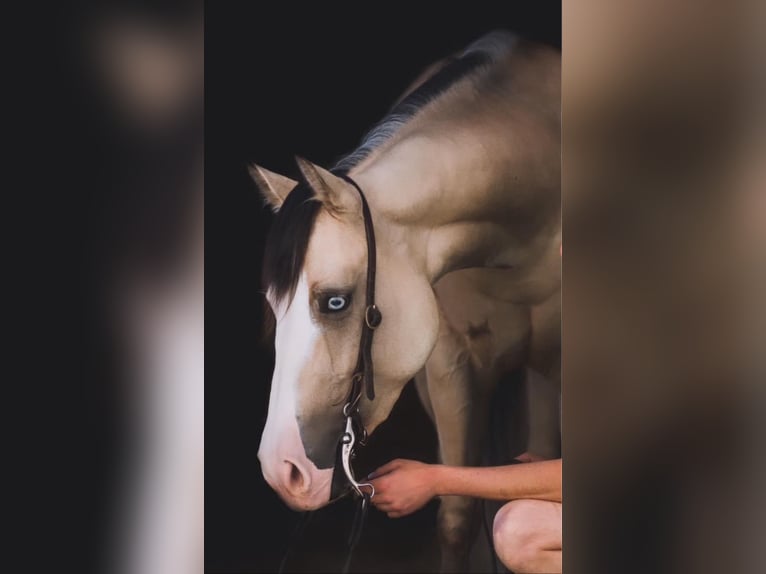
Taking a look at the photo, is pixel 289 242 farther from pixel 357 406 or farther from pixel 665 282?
pixel 665 282

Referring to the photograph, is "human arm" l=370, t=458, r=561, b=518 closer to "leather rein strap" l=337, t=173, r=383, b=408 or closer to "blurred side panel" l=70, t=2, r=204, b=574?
"leather rein strap" l=337, t=173, r=383, b=408

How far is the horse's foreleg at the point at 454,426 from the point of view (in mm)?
1362

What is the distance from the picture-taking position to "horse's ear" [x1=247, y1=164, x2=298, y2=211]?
1405 millimetres

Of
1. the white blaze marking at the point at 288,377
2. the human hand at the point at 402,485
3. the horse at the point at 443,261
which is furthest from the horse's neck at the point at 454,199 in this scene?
the human hand at the point at 402,485

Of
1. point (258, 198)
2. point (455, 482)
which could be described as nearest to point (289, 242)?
point (258, 198)

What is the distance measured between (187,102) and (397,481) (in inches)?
34.5

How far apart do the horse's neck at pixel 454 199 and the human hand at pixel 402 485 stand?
0.37 meters

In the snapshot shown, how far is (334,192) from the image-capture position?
1369 millimetres

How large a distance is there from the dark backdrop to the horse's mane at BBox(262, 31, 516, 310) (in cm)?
2

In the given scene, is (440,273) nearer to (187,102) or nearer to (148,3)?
(187,102)

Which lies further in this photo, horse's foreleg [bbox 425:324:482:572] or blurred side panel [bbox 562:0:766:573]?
horse's foreleg [bbox 425:324:482:572]

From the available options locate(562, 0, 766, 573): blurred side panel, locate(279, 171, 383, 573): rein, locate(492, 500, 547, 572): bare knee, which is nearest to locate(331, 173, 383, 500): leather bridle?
locate(279, 171, 383, 573): rein

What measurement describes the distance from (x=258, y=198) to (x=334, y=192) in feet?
0.54

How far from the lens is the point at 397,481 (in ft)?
4.53
